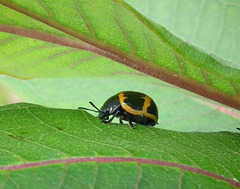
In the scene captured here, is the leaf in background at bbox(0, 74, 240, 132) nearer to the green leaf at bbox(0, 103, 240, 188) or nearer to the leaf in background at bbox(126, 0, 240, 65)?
the leaf in background at bbox(126, 0, 240, 65)

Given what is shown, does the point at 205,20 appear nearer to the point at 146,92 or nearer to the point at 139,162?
the point at 146,92

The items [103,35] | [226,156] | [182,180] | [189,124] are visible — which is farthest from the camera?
[189,124]

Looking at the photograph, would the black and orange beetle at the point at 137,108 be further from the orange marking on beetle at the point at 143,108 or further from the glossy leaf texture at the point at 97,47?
the glossy leaf texture at the point at 97,47

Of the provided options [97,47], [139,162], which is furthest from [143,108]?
[139,162]

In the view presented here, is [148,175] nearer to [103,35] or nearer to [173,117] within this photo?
[103,35]

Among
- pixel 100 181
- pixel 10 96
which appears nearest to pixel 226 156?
pixel 100 181

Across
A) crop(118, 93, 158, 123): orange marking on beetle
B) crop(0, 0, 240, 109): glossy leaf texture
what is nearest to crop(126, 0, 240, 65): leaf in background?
crop(118, 93, 158, 123): orange marking on beetle
